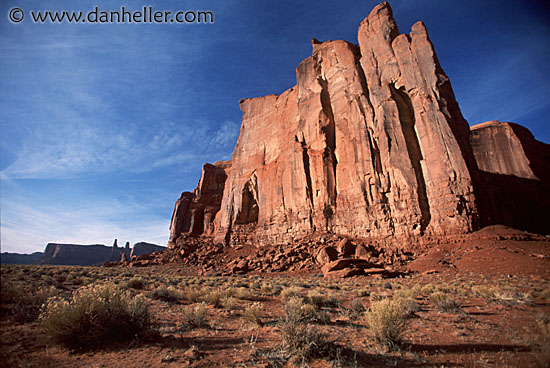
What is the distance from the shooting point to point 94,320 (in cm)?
427

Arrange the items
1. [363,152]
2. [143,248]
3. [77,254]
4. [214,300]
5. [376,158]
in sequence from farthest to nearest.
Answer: [143,248] < [77,254] < [363,152] < [376,158] < [214,300]

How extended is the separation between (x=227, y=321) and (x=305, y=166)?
2866 centimetres

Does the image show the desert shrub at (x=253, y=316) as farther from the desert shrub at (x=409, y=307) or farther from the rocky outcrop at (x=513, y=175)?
the rocky outcrop at (x=513, y=175)

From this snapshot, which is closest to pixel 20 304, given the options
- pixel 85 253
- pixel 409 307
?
pixel 409 307

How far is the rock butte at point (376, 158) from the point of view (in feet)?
77.3

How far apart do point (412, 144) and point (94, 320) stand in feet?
94.6

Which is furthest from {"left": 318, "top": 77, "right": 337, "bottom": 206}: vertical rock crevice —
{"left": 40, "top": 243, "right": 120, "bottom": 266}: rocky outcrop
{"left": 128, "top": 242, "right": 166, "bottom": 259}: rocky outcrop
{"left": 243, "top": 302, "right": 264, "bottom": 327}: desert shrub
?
{"left": 40, "top": 243, "right": 120, "bottom": 266}: rocky outcrop

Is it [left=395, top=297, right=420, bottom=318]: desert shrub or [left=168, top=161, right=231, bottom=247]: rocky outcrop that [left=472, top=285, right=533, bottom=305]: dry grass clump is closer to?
[left=395, top=297, right=420, bottom=318]: desert shrub

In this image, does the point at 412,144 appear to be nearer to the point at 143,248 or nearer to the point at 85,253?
the point at 143,248

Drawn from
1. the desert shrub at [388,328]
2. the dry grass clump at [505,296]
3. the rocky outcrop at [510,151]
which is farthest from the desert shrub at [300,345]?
the rocky outcrop at [510,151]

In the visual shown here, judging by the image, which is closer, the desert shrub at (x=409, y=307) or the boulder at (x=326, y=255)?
the desert shrub at (x=409, y=307)

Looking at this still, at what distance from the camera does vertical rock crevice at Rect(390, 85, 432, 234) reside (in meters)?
23.4

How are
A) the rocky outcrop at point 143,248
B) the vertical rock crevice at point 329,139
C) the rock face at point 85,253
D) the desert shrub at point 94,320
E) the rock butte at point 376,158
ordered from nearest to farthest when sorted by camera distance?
the desert shrub at point 94,320 < the rock butte at point 376,158 < the vertical rock crevice at point 329,139 < the rock face at point 85,253 < the rocky outcrop at point 143,248

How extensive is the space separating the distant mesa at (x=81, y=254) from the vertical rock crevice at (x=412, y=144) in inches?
3604
